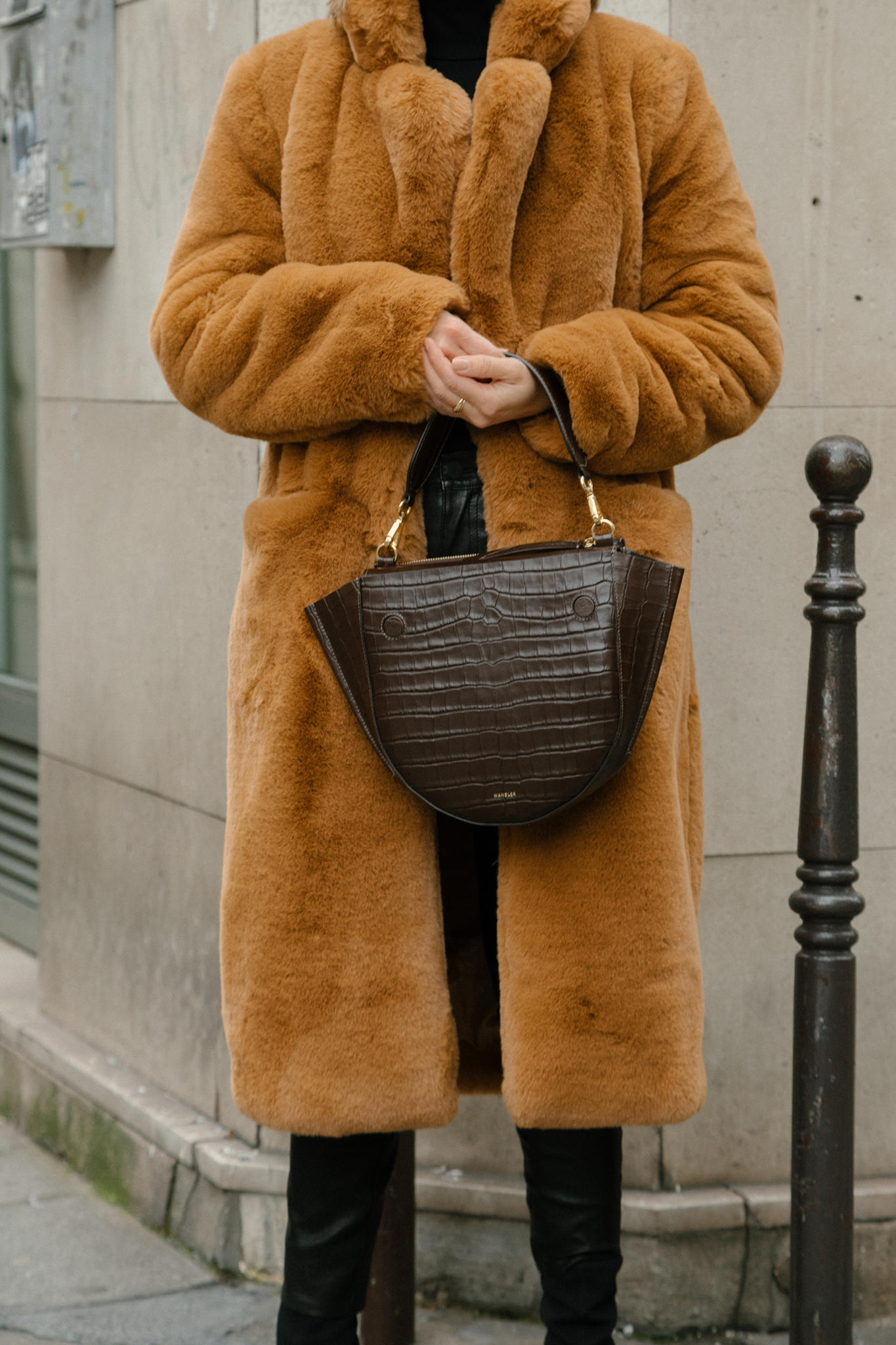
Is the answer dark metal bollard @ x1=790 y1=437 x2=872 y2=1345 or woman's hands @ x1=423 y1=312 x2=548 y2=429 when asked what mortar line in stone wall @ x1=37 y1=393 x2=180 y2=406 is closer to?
woman's hands @ x1=423 y1=312 x2=548 y2=429

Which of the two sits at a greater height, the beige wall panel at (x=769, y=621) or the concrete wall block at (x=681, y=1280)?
the beige wall panel at (x=769, y=621)

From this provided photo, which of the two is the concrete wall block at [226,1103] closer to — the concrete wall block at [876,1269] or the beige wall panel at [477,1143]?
the beige wall panel at [477,1143]

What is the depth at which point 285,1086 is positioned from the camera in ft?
A: 7.34

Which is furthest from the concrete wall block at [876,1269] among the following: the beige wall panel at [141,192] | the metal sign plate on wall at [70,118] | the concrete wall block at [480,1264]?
the metal sign plate on wall at [70,118]

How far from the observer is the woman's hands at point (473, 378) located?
2.10 meters

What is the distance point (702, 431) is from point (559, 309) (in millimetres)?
251

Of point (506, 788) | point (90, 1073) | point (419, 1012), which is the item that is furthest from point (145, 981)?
point (506, 788)

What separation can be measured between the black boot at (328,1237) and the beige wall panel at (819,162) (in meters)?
1.58

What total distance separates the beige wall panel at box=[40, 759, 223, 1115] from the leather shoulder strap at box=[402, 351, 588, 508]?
4.67 ft

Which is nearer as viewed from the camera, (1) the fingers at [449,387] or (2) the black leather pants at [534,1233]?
(1) the fingers at [449,387]

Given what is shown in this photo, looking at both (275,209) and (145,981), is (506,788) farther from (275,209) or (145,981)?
(145,981)

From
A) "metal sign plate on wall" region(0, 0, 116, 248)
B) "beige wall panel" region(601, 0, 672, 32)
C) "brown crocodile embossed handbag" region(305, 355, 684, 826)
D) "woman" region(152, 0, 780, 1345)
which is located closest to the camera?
"brown crocodile embossed handbag" region(305, 355, 684, 826)

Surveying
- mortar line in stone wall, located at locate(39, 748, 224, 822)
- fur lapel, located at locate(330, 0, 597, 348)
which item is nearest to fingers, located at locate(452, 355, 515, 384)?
fur lapel, located at locate(330, 0, 597, 348)

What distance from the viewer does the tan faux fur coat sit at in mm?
2174
